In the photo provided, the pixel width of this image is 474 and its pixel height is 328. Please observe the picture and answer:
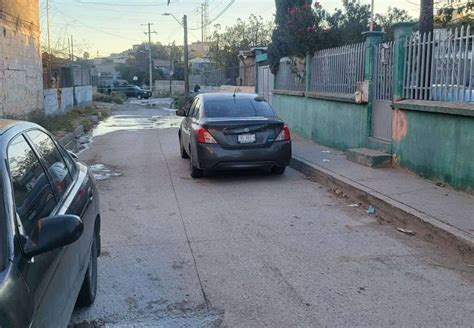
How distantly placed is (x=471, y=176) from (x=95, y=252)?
5.29 meters

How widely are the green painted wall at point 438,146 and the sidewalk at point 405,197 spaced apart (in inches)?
7.9

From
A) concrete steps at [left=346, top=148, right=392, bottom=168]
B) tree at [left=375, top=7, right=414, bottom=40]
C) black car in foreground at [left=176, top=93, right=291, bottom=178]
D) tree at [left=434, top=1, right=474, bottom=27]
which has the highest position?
tree at [left=375, top=7, right=414, bottom=40]

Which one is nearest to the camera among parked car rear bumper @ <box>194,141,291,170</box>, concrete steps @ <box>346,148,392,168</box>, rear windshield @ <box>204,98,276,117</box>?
parked car rear bumper @ <box>194,141,291,170</box>

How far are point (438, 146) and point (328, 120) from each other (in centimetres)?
532

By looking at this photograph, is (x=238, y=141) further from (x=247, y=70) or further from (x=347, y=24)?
(x=247, y=70)

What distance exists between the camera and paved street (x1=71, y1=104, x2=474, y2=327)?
427cm

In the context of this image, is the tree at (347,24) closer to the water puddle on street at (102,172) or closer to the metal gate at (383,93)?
the metal gate at (383,93)

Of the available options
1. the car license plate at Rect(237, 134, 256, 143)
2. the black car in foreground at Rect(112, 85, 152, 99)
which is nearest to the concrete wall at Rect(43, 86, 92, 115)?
the car license plate at Rect(237, 134, 256, 143)

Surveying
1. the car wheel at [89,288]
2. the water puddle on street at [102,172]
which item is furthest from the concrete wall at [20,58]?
the car wheel at [89,288]

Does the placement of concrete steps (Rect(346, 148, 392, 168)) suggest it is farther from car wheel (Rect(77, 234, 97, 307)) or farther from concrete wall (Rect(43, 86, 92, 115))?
concrete wall (Rect(43, 86, 92, 115))

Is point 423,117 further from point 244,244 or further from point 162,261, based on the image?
point 162,261

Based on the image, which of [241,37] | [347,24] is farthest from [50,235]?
[241,37]

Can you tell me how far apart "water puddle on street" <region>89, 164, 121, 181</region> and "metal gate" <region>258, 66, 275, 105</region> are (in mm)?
10029

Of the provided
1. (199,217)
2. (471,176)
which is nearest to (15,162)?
(199,217)
